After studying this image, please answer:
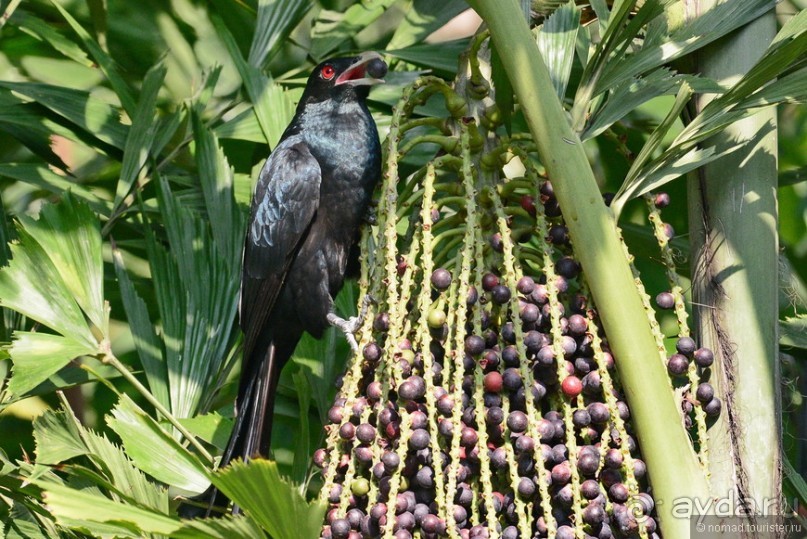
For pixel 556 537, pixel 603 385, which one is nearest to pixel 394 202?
pixel 603 385

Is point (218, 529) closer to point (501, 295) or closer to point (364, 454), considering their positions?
point (364, 454)

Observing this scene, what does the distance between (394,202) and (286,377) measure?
81 centimetres

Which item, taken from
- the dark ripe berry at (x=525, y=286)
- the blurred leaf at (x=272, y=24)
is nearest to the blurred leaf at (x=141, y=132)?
the blurred leaf at (x=272, y=24)

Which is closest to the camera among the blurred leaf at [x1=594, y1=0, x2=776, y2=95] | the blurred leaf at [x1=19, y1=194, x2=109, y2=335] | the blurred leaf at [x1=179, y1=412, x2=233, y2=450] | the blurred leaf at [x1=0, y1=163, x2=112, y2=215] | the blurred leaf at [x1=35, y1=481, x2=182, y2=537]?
the blurred leaf at [x1=35, y1=481, x2=182, y2=537]

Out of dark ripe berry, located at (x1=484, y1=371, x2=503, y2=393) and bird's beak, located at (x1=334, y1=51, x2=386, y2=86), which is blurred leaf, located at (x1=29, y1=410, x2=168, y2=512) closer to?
dark ripe berry, located at (x1=484, y1=371, x2=503, y2=393)

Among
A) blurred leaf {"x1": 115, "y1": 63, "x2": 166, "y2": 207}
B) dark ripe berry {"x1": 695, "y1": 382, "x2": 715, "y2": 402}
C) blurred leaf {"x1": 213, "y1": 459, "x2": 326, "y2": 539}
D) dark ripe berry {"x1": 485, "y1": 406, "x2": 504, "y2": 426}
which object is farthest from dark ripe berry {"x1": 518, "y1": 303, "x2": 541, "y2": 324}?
blurred leaf {"x1": 115, "y1": 63, "x2": 166, "y2": 207}

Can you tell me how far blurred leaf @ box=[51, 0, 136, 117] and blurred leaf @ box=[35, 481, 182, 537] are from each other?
3.45 ft

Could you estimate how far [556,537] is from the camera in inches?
40.4

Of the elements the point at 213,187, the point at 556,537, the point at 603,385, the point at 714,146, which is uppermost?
the point at 213,187

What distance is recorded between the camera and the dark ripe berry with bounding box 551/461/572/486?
1053mm

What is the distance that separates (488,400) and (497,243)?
0.19 meters

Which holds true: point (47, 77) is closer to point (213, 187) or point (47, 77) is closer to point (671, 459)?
point (213, 187)

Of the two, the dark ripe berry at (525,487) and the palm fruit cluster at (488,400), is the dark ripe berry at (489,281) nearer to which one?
the palm fruit cluster at (488,400)

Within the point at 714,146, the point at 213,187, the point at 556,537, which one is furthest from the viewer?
the point at 213,187
